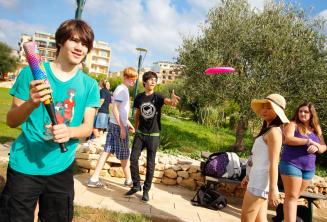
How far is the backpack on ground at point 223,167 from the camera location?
584cm

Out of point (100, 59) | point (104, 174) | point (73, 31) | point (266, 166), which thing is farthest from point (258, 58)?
point (100, 59)

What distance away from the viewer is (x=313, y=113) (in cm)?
455

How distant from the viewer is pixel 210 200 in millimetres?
5715

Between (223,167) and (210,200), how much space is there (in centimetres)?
59

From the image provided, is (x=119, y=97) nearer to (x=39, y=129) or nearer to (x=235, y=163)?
(x=235, y=163)

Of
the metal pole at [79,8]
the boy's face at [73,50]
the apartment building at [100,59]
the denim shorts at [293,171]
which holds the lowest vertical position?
the denim shorts at [293,171]

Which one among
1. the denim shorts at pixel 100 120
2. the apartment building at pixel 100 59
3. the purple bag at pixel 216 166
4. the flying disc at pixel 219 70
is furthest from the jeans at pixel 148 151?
the apartment building at pixel 100 59

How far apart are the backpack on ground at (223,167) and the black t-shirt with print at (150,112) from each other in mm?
1254

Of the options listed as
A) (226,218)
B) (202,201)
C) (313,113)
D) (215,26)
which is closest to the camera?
(313,113)

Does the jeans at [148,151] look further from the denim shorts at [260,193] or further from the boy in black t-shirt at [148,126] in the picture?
the denim shorts at [260,193]

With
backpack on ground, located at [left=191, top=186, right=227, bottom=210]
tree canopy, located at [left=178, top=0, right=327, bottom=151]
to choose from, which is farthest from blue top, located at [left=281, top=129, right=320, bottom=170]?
tree canopy, located at [left=178, top=0, right=327, bottom=151]

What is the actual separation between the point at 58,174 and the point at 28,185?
0.20 meters

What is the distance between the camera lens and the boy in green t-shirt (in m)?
2.14

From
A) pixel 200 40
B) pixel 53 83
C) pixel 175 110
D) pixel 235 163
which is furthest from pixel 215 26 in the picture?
pixel 175 110
